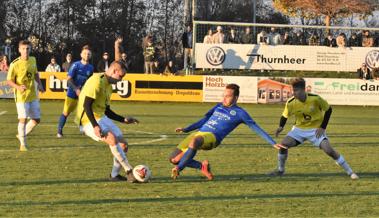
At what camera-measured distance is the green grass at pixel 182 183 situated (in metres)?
8.80

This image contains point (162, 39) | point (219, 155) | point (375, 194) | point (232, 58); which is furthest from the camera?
point (162, 39)

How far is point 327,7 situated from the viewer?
48219 millimetres

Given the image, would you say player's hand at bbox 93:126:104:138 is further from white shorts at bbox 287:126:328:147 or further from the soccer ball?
white shorts at bbox 287:126:328:147

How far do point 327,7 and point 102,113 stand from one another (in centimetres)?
3919

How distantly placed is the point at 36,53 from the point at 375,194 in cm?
4163

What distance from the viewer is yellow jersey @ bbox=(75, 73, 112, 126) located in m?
10.4

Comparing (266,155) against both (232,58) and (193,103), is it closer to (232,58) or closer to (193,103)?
(193,103)

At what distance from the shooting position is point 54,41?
52.2 metres

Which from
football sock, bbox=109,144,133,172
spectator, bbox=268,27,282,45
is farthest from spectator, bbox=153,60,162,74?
football sock, bbox=109,144,133,172

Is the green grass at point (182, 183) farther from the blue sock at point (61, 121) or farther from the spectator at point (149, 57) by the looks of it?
the spectator at point (149, 57)

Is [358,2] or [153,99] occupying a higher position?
[358,2]

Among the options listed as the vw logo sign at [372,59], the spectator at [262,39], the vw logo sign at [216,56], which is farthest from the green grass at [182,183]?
the vw logo sign at [372,59]

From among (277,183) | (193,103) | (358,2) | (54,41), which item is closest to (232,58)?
(193,103)

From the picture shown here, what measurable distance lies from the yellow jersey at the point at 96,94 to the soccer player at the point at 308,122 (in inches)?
106
